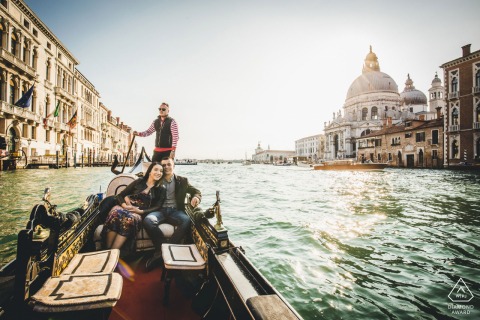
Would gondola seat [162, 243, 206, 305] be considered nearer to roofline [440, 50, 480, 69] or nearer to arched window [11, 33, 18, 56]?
arched window [11, 33, 18, 56]

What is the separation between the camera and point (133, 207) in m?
2.92

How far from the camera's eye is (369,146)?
4319cm

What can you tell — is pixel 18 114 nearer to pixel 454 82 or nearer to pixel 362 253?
pixel 362 253

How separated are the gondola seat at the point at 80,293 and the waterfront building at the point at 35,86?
69.3ft

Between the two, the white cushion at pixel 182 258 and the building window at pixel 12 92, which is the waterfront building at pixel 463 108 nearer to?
the white cushion at pixel 182 258

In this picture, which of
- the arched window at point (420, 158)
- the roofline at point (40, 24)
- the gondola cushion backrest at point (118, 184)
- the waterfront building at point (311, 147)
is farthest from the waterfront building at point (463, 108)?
the waterfront building at point (311, 147)

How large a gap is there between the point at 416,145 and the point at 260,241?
36.8m

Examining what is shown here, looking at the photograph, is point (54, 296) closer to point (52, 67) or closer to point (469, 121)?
point (52, 67)

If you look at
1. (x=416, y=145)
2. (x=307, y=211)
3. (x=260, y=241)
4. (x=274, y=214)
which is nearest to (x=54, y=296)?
(x=260, y=241)

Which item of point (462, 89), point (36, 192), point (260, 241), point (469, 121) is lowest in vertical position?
point (260, 241)

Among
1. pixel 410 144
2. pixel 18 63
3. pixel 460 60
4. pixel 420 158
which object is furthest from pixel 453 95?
pixel 18 63

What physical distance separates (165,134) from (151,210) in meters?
1.44

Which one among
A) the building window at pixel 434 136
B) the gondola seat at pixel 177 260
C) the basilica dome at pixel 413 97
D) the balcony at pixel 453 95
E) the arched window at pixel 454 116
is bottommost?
the gondola seat at pixel 177 260

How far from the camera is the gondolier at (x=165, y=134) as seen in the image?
13.0ft
